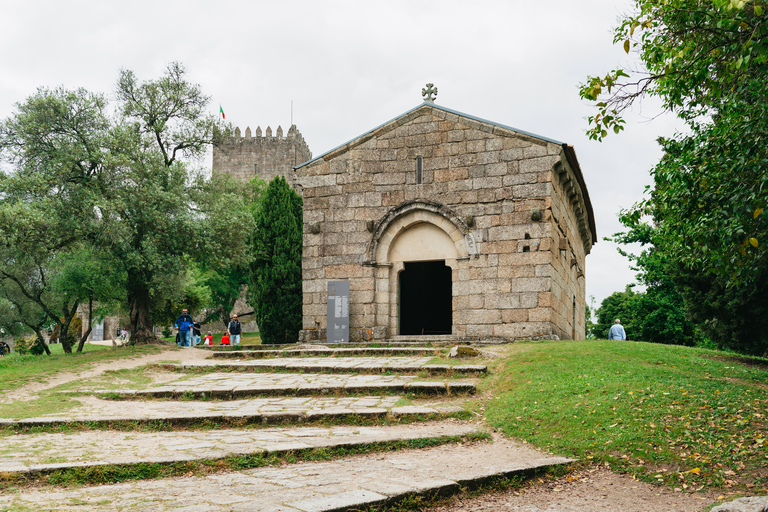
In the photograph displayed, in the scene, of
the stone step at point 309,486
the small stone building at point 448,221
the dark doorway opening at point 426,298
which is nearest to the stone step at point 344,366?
the small stone building at point 448,221

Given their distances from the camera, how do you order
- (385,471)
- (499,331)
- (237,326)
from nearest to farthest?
(385,471), (499,331), (237,326)

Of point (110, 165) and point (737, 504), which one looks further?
point (110, 165)

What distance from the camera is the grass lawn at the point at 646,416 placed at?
5.60 meters

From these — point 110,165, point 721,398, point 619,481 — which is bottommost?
point 619,481

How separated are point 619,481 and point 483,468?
4.09 feet

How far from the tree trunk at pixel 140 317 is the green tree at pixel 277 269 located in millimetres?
3696

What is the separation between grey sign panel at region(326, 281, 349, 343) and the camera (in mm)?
15320

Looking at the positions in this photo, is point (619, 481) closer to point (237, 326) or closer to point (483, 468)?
point (483, 468)

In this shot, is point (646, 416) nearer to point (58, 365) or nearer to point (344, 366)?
point (344, 366)

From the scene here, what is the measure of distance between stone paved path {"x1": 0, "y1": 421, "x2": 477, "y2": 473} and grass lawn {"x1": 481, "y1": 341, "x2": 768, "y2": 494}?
104cm

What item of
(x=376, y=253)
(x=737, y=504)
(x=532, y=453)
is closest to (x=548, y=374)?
(x=532, y=453)

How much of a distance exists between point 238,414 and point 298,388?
1781 mm

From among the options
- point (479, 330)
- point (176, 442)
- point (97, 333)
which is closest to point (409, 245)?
point (479, 330)

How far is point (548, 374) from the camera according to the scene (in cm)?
909
